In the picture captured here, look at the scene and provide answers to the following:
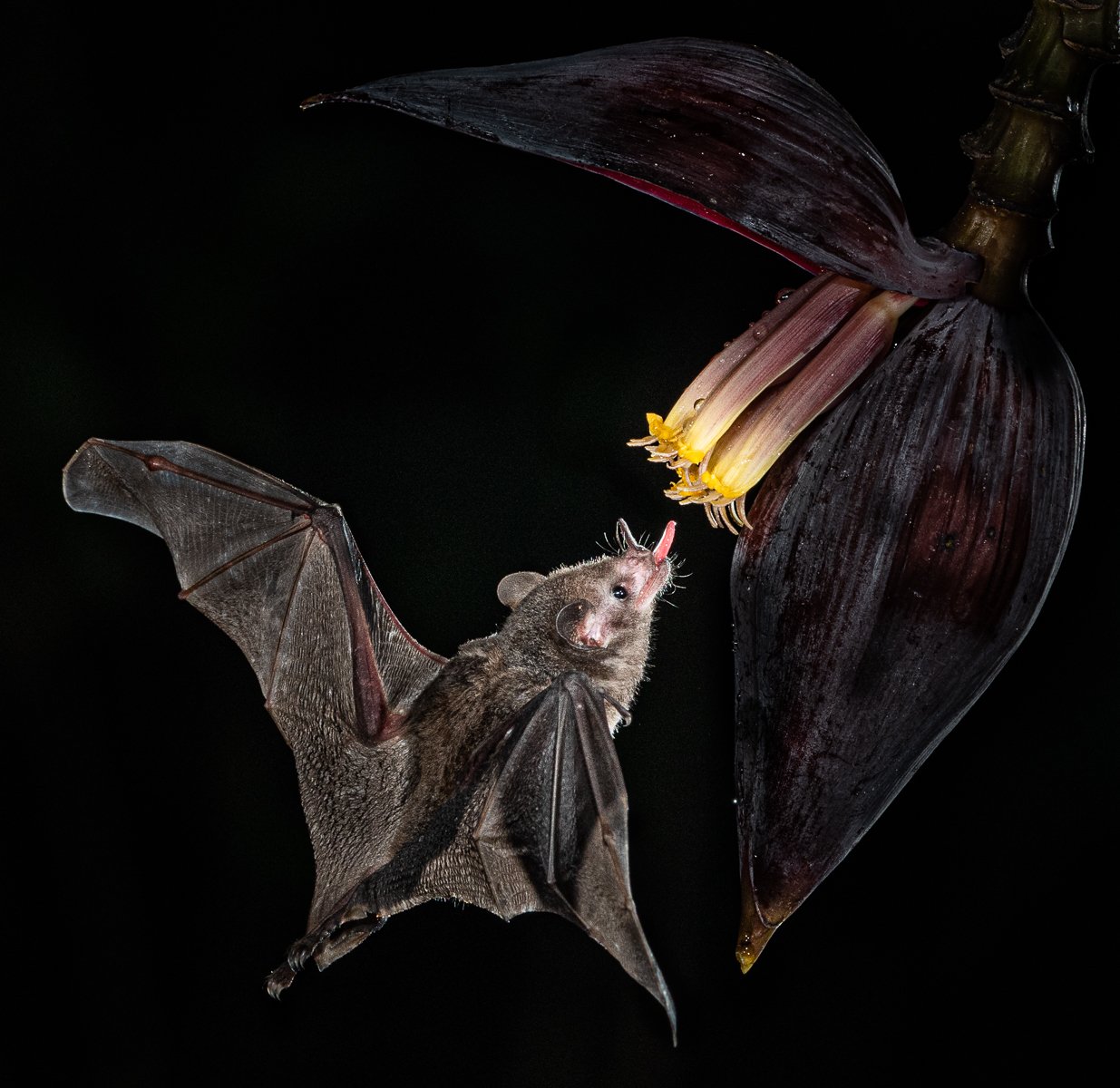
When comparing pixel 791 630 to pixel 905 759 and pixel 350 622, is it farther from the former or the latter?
pixel 350 622

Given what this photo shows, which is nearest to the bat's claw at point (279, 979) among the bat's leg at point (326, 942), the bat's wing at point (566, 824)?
the bat's leg at point (326, 942)

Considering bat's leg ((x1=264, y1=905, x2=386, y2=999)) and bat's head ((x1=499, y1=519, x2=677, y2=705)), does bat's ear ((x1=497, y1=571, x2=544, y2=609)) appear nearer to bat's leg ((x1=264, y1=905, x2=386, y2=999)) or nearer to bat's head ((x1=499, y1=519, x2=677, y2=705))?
bat's head ((x1=499, y1=519, x2=677, y2=705))

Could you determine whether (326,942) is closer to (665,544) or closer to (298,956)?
(298,956)

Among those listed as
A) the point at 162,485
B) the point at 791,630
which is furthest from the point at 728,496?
the point at 162,485

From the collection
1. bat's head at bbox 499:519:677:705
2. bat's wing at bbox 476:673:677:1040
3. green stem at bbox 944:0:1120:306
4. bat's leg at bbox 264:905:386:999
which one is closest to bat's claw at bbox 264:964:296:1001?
bat's leg at bbox 264:905:386:999

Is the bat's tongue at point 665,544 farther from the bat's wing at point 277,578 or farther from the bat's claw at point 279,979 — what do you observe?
the bat's claw at point 279,979

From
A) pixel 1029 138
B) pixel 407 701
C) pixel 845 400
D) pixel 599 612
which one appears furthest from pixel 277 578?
pixel 1029 138
